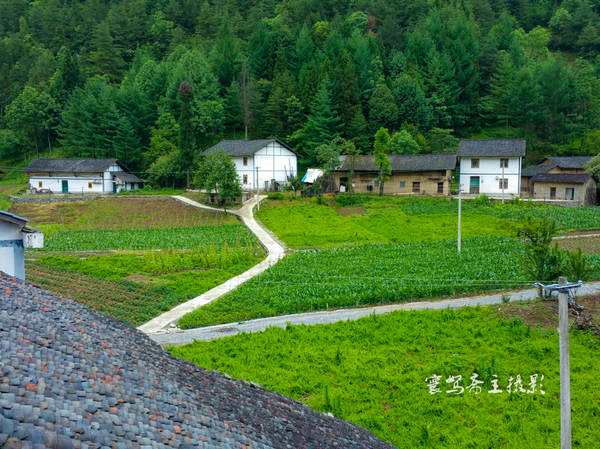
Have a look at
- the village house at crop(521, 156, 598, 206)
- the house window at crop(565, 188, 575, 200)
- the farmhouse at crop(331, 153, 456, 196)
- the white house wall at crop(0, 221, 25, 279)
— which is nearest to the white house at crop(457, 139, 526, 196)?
the village house at crop(521, 156, 598, 206)

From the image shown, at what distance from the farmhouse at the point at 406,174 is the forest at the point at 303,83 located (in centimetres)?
511

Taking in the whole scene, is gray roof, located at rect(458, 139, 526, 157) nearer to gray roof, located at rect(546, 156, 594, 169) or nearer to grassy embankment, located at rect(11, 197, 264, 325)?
gray roof, located at rect(546, 156, 594, 169)

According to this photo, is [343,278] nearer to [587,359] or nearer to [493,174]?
[587,359]

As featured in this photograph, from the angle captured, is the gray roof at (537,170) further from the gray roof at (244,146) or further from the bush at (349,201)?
the gray roof at (244,146)

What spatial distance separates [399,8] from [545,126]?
39.3 m

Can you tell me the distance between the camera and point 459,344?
56.9 ft

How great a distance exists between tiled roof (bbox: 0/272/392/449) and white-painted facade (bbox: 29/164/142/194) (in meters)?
51.0

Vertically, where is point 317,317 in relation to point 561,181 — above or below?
below

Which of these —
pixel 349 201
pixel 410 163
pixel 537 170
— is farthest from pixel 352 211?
pixel 537 170

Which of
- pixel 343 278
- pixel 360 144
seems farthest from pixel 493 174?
pixel 343 278

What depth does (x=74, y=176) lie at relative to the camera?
194 feet

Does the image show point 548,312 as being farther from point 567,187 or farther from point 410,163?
point 410,163

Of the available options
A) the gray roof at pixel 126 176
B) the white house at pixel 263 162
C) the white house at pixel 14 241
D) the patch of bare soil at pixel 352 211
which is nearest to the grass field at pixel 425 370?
the white house at pixel 14 241

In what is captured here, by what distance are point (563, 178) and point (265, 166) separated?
2904 centimetres
